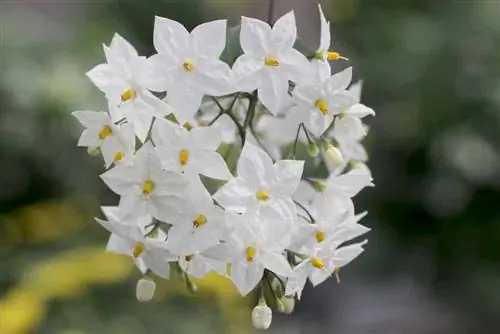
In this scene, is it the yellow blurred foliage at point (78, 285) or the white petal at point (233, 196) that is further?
the yellow blurred foliage at point (78, 285)

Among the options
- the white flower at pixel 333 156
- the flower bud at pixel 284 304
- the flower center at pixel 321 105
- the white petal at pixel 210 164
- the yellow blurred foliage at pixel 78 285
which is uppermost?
the flower center at pixel 321 105

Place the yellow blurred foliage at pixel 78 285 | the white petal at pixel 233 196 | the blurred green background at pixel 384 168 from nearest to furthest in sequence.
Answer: the white petal at pixel 233 196 → the yellow blurred foliage at pixel 78 285 → the blurred green background at pixel 384 168

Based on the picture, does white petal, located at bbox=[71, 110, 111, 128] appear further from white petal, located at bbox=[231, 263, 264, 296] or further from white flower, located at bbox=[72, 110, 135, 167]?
white petal, located at bbox=[231, 263, 264, 296]

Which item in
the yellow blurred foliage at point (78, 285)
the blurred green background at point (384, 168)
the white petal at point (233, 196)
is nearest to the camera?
the white petal at point (233, 196)

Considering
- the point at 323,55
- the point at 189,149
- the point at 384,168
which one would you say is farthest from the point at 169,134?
the point at 384,168

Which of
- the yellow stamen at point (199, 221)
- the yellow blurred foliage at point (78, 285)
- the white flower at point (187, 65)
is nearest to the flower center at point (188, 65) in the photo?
the white flower at point (187, 65)

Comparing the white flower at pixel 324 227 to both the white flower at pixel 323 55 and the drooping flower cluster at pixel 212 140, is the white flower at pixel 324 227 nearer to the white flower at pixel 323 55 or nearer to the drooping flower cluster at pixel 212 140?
the drooping flower cluster at pixel 212 140

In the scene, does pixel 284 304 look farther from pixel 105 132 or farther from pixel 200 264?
pixel 105 132

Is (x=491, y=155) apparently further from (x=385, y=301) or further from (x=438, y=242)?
(x=385, y=301)

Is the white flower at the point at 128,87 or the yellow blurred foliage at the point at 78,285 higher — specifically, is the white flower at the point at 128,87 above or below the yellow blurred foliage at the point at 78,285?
above

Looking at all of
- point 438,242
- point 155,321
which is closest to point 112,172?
point 155,321
